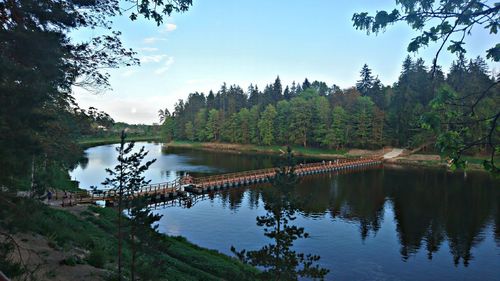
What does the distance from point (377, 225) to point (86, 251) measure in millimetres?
23489

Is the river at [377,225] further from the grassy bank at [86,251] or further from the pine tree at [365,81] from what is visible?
the pine tree at [365,81]

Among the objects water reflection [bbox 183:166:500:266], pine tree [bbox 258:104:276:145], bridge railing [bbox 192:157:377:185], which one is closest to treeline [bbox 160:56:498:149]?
pine tree [bbox 258:104:276:145]

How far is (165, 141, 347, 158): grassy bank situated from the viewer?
92181mm

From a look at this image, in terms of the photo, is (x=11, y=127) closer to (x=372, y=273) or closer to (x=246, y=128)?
(x=372, y=273)

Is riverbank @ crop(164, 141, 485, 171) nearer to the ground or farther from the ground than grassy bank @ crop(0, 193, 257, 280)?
farther from the ground

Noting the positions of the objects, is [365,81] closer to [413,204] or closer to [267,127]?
[267,127]

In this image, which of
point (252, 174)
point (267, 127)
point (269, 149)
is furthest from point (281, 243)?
point (267, 127)

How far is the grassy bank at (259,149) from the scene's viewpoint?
9218cm

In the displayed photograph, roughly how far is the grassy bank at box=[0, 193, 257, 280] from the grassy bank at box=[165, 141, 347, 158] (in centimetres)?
5479

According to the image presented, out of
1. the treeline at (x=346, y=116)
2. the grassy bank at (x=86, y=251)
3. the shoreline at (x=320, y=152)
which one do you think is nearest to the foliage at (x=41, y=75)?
the grassy bank at (x=86, y=251)

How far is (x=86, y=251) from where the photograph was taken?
1445 centimetres

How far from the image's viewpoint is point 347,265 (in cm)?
2188

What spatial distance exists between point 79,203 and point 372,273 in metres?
23.5

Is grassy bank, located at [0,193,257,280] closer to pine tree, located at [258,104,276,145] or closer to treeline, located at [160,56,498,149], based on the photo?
treeline, located at [160,56,498,149]
